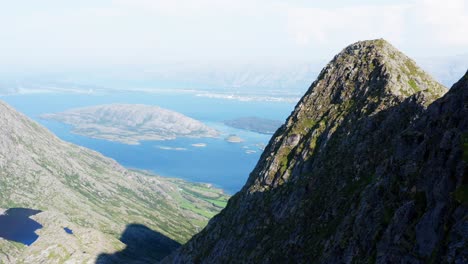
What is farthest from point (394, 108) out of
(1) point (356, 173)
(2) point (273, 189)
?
(2) point (273, 189)

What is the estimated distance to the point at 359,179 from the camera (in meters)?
62.5

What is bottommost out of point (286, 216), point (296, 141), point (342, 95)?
point (286, 216)

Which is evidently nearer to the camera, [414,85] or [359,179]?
[359,179]

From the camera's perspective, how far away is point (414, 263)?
33688 millimetres

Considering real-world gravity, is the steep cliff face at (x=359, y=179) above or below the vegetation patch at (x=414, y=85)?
below

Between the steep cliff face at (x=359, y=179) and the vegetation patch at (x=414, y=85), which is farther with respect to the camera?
the vegetation patch at (x=414, y=85)

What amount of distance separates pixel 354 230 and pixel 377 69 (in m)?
53.6

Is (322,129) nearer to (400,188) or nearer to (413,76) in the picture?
(413,76)

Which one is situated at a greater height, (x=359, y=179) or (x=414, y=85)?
(x=414, y=85)

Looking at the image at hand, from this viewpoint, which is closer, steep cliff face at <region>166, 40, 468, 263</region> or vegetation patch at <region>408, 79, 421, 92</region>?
steep cliff face at <region>166, 40, 468, 263</region>

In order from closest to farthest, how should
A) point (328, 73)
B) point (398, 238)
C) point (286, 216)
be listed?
point (398, 238) → point (286, 216) → point (328, 73)

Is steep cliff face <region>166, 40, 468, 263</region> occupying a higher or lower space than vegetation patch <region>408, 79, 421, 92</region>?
lower

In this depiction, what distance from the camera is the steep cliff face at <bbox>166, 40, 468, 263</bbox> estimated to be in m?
35.3

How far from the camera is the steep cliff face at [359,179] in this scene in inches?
1391
